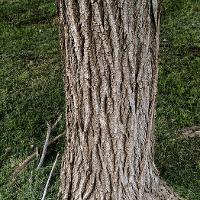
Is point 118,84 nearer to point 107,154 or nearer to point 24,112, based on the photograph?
point 107,154

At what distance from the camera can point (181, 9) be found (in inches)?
263

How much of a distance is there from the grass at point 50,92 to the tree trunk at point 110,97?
1.62 feet

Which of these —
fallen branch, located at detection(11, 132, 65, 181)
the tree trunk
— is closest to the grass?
fallen branch, located at detection(11, 132, 65, 181)

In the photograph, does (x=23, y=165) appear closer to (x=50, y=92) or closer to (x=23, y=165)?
(x=23, y=165)

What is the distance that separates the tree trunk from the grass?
495 millimetres

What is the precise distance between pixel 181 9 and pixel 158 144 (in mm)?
3328

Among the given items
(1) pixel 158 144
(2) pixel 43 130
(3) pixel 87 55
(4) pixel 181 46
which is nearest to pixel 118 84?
(3) pixel 87 55

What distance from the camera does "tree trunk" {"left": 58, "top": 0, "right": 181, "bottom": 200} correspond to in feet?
8.16

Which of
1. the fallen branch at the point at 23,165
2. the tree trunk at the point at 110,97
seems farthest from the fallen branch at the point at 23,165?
the tree trunk at the point at 110,97

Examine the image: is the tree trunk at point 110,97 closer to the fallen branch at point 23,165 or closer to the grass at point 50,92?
the grass at point 50,92

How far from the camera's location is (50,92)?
4.85m

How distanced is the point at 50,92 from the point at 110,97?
7.40 ft

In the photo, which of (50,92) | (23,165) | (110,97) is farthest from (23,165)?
(110,97)

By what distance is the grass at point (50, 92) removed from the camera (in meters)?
3.63
